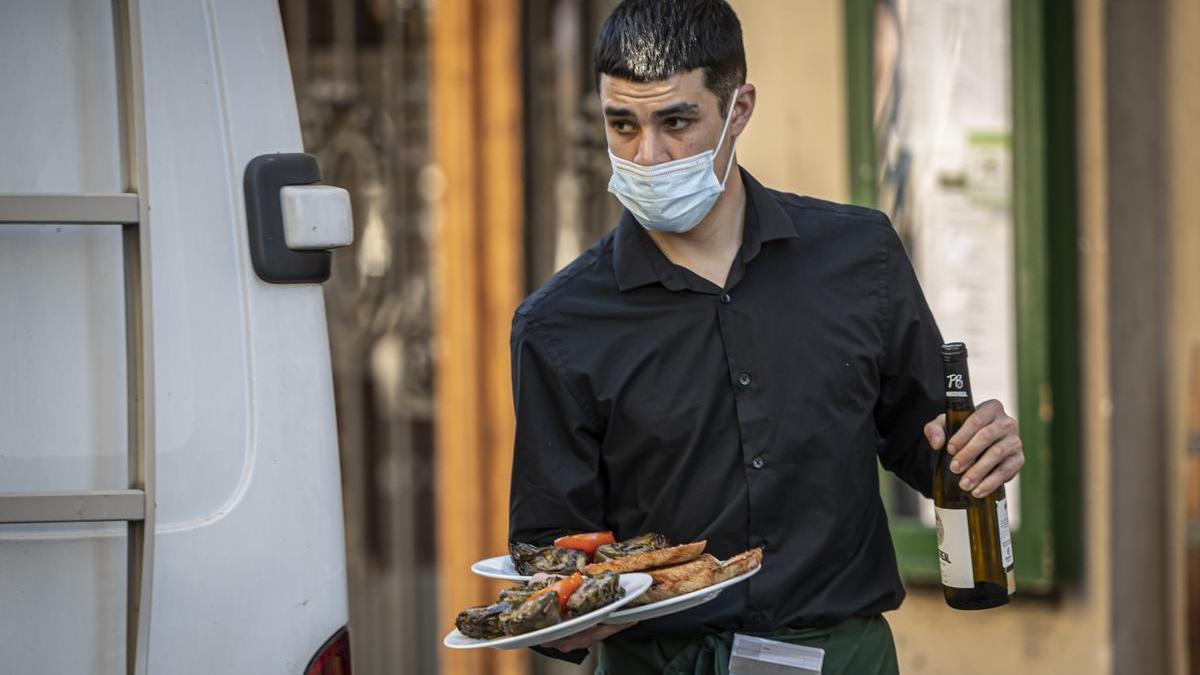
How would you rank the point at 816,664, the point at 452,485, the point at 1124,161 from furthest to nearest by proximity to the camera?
the point at 452,485 → the point at 1124,161 → the point at 816,664

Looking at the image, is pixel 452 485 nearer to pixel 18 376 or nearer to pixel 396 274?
pixel 396 274

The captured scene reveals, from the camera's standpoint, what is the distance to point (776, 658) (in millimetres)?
2832

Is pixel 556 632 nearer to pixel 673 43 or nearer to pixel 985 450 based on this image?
pixel 985 450

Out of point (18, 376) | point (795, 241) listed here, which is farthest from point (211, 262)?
point (795, 241)

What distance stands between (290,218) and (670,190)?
0.65 m

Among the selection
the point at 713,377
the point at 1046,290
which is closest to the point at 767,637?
the point at 713,377

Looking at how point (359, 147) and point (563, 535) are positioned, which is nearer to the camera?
point (563, 535)

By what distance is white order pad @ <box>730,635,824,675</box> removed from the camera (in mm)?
2828

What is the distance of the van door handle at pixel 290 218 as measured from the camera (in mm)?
2578

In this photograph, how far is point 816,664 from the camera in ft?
9.29

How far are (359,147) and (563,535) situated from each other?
4.21 m

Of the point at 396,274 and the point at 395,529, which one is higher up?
the point at 396,274

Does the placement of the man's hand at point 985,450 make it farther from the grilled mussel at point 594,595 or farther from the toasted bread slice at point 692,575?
the grilled mussel at point 594,595

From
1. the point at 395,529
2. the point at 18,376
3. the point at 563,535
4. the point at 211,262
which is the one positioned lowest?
the point at 395,529
